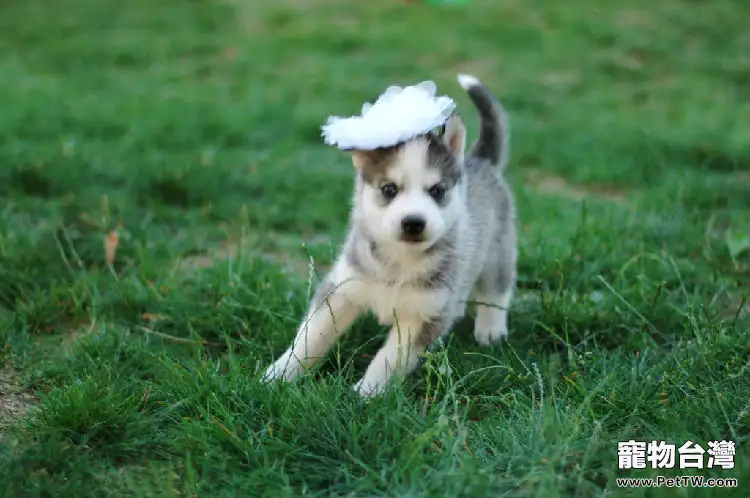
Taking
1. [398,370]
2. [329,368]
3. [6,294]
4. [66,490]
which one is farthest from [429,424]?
[6,294]

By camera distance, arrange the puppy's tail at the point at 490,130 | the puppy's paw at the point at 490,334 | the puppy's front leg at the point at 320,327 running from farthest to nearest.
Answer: the puppy's tail at the point at 490,130
the puppy's paw at the point at 490,334
the puppy's front leg at the point at 320,327

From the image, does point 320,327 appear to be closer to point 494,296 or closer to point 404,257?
point 404,257

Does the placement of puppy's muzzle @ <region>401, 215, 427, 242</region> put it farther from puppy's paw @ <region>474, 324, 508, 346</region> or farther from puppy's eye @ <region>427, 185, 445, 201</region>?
puppy's paw @ <region>474, 324, 508, 346</region>

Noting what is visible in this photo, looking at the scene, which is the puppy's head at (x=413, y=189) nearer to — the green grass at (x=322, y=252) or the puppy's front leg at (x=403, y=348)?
the puppy's front leg at (x=403, y=348)

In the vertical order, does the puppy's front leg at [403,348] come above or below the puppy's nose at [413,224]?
below

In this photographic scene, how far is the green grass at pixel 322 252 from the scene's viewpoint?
2.97m

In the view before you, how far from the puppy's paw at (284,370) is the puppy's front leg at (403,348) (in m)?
0.25

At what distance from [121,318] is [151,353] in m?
0.52

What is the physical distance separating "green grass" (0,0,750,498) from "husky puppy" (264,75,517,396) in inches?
4.9

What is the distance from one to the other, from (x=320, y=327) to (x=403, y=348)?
13.6 inches

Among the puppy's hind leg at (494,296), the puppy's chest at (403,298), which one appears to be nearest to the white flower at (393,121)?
the puppy's chest at (403,298)

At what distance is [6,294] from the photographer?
167 inches

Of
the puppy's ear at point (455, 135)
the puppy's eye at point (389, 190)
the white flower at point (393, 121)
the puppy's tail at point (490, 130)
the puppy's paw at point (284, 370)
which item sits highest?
the white flower at point (393, 121)

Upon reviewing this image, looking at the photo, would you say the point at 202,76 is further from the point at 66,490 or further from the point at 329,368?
the point at 66,490
